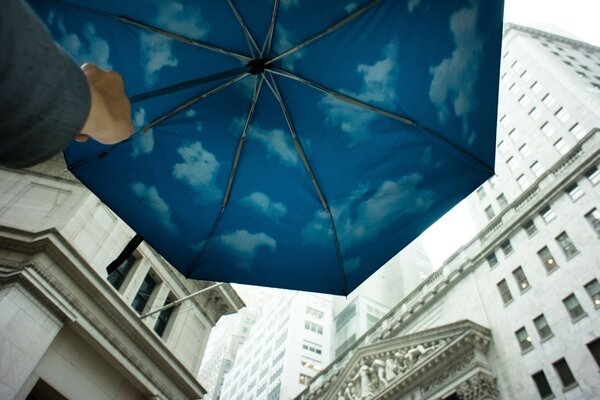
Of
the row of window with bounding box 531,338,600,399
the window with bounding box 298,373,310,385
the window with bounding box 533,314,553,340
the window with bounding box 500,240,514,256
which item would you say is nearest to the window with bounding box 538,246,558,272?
the window with bounding box 500,240,514,256

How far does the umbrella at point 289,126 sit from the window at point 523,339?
25.7 metres

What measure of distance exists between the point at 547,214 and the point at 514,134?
23.0 meters

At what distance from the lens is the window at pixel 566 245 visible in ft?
84.4

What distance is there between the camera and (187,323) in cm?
1862

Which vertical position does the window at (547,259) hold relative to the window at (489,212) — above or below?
below

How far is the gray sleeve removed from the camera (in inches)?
47.2

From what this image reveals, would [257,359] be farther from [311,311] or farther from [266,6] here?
[266,6]

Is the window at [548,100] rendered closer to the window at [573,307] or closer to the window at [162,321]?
the window at [573,307]

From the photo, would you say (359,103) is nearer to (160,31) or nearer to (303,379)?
(160,31)

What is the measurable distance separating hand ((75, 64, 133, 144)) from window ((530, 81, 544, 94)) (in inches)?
2258

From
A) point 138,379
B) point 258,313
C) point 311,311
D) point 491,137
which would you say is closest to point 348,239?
point 491,137

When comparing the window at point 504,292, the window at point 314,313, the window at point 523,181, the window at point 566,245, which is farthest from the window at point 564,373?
the window at point 314,313

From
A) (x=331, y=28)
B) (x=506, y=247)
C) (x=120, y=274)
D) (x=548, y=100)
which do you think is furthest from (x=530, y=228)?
(x=331, y=28)

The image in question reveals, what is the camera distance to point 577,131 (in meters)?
39.7
